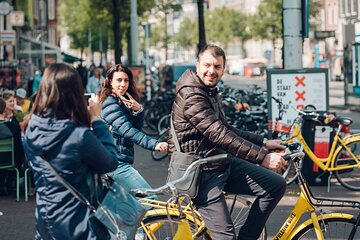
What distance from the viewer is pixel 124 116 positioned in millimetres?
6781

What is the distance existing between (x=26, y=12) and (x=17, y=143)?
118ft

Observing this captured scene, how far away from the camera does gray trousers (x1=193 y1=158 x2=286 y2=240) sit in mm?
5266

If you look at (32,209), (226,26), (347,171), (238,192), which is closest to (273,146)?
(238,192)

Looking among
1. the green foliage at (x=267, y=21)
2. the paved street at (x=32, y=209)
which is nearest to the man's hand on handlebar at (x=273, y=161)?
the paved street at (x=32, y=209)

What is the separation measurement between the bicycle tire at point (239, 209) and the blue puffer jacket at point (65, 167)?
1.55 m

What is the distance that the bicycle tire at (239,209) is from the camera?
5777 millimetres

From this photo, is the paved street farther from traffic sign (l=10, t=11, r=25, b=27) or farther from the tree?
the tree

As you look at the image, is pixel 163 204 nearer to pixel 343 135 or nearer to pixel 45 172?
pixel 45 172

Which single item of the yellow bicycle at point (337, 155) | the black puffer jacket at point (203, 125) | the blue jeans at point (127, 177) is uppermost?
the black puffer jacket at point (203, 125)

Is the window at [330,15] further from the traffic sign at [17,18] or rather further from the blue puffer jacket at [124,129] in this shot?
the blue puffer jacket at [124,129]

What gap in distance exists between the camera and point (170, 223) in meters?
5.30

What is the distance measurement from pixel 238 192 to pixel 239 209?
441 mm

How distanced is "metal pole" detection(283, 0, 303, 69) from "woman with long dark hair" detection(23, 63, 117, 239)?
915 centimetres

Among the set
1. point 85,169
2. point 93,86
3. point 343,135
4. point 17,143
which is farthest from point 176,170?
point 93,86
